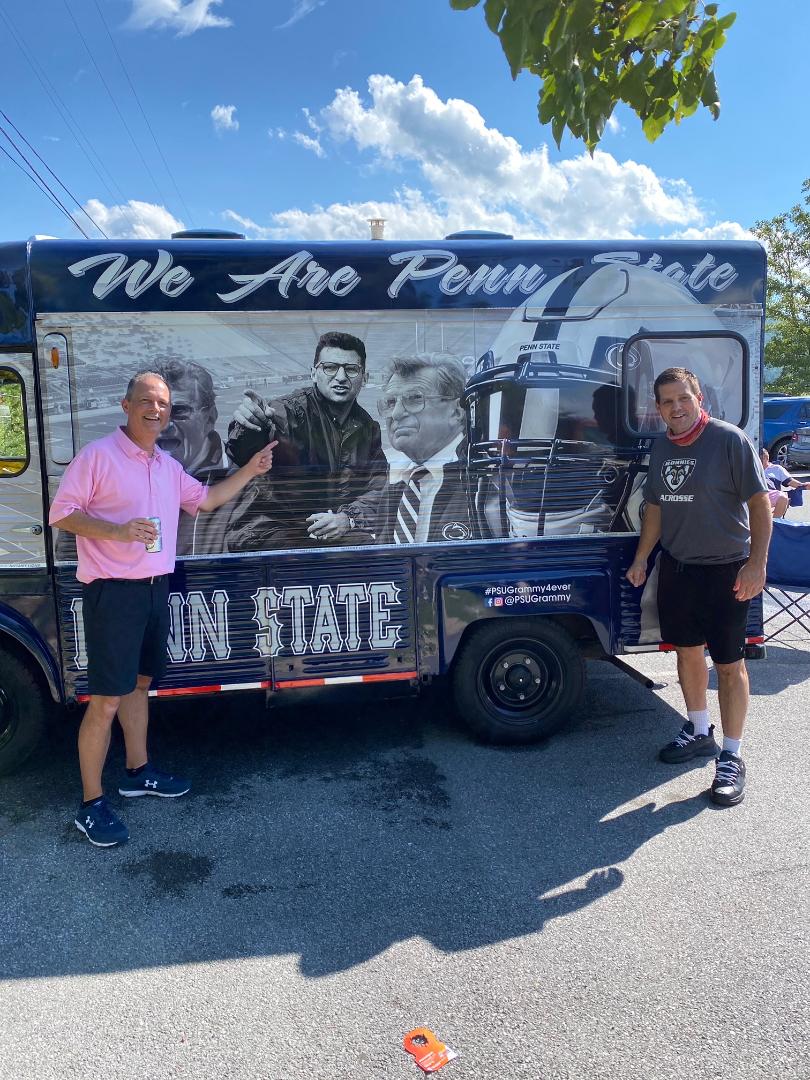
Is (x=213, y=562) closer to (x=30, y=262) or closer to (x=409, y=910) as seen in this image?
(x=30, y=262)

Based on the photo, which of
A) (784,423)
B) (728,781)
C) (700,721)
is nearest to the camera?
(728,781)

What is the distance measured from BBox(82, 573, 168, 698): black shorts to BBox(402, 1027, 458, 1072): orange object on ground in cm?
205

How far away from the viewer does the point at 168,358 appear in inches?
171

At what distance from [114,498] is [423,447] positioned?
1.63 meters

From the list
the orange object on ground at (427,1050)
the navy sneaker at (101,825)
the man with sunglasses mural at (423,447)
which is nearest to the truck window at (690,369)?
the man with sunglasses mural at (423,447)

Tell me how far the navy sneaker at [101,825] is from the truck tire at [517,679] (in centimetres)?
195

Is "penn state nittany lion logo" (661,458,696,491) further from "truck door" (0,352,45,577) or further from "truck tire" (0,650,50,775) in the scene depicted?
"truck tire" (0,650,50,775)

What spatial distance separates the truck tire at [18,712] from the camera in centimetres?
442

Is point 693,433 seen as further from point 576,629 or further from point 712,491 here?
point 576,629

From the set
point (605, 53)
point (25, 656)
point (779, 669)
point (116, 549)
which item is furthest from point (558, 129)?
point (779, 669)

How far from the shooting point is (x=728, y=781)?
4.21 m

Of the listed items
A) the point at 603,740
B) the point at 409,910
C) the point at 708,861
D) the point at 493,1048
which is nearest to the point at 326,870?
the point at 409,910

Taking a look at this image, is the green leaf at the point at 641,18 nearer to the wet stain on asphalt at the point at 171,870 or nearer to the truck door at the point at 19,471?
the truck door at the point at 19,471

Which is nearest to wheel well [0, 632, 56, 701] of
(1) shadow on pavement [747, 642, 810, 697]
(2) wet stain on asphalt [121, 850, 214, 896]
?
(2) wet stain on asphalt [121, 850, 214, 896]
